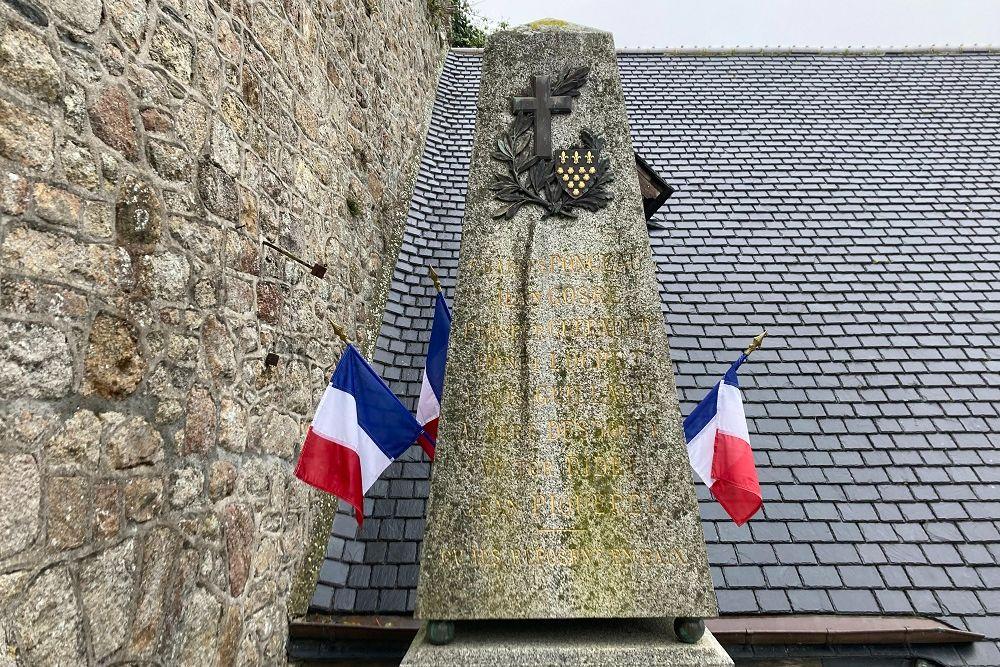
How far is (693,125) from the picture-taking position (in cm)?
712

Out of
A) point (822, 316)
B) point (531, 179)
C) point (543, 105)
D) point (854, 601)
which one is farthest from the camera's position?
point (822, 316)

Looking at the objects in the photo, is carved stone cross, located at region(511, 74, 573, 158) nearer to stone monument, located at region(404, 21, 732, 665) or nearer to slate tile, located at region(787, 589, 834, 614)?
stone monument, located at region(404, 21, 732, 665)

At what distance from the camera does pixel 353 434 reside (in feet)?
9.60

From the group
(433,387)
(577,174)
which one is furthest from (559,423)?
(577,174)

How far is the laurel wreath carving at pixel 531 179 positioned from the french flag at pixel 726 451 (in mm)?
1290

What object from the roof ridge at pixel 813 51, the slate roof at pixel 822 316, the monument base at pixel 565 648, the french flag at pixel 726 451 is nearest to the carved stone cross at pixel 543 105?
the french flag at pixel 726 451

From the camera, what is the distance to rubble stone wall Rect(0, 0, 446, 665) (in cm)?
166

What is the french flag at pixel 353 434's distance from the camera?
2855 millimetres

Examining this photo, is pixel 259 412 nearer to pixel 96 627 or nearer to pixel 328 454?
pixel 328 454

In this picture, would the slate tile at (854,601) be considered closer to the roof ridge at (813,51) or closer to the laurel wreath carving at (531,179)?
the laurel wreath carving at (531,179)

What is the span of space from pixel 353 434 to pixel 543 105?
6.79ft

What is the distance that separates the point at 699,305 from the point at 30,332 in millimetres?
4596

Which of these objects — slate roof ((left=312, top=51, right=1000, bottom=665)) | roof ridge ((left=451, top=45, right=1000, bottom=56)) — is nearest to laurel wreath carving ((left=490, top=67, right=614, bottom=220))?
slate roof ((left=312, top=51, right=1000, bottom=665))

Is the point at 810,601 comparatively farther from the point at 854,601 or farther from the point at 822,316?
the point at 822,316
